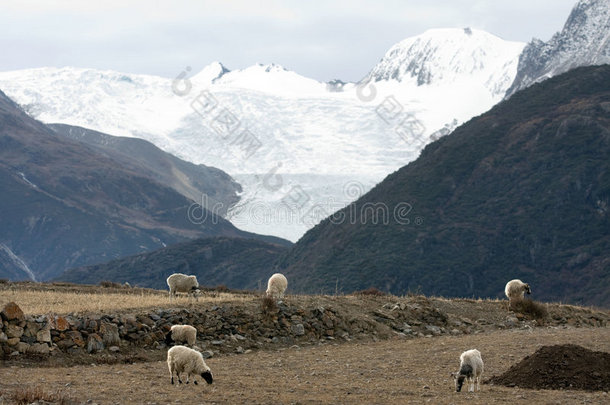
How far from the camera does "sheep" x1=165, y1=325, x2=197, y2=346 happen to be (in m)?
19.5

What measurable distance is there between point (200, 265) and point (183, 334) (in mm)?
107638

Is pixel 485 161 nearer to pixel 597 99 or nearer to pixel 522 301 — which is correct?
pixel 597 99

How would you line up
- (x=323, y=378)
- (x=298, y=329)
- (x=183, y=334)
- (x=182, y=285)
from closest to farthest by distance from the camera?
1. (x=323, y=378)
2. (x=183, y=334)
3. (x=298, y=329)
4. (x=182, y=285)

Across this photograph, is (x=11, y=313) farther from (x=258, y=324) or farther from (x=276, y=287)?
(x=276, y=287)

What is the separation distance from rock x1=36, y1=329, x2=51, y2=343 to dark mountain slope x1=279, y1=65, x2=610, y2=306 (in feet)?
223

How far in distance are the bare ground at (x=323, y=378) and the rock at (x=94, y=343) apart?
0.95 m

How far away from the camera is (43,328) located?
18.2 m

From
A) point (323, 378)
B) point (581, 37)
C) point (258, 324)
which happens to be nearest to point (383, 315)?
point (258, 324)

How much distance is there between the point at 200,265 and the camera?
414ft

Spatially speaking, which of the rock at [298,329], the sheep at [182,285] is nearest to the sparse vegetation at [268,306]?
the rock at [298,329]

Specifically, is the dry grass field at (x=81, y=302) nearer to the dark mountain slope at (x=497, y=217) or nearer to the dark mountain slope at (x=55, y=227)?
the dark mountain slope at (x=497, y=217)

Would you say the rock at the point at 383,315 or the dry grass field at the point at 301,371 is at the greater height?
the rock at the point at 383,315

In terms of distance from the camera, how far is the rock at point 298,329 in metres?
22.2

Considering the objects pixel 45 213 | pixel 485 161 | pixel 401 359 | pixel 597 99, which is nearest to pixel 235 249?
pixel 485 161
